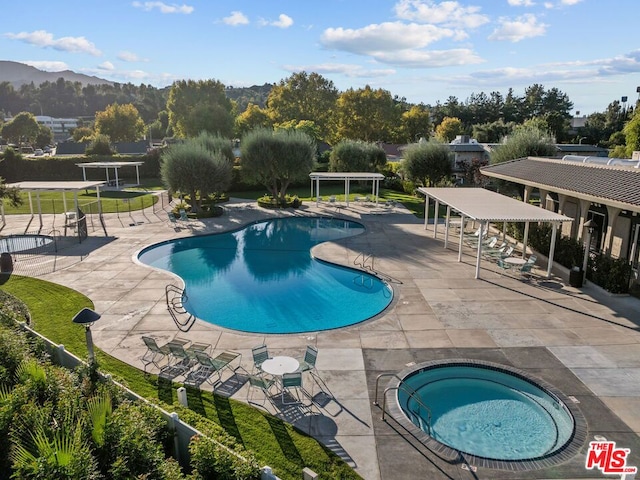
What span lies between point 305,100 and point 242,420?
7462 centimetres

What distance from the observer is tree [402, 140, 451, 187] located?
35.1m

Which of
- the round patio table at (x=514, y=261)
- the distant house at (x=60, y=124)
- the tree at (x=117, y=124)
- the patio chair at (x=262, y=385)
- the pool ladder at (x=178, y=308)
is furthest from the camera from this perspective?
the distant house at (x=60, y=124)

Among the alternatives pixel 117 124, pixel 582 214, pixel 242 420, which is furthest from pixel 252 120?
pixel 242 420

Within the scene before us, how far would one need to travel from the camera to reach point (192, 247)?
80.1ft

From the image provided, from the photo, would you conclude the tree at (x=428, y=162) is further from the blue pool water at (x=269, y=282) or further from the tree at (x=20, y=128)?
the tree at (x=20, y=128)

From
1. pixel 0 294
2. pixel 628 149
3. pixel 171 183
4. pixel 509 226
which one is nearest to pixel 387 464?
pixel 0 294

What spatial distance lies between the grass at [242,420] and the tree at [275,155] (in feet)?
66.3

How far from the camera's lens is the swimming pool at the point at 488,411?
8539 millimetres

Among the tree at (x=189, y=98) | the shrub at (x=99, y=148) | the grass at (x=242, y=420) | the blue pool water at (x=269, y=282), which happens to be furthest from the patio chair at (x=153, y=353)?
the tree at (x=189, y=98)

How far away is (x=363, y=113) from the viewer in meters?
69.6

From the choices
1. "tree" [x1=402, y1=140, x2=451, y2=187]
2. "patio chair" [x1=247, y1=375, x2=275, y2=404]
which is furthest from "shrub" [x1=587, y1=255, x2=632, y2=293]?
"tree" [x1=402, y1=140, x2=451, y2=187]

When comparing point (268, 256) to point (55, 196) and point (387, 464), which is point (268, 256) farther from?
point (55, 196)

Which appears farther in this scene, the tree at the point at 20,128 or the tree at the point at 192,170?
the tree at the point at 20,128

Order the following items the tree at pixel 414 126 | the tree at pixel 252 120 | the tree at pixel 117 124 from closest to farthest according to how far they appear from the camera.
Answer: the tree at pixel 252 120
the tree at pixel 414 126
the tree at pixel 117 124
